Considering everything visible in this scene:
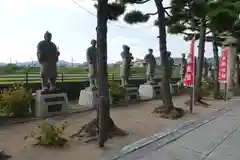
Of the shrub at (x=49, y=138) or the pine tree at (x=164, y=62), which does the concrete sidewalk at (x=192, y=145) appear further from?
the pine tree at (x=164, y=62)

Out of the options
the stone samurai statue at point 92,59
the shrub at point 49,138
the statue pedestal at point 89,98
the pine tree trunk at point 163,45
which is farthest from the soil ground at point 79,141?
the stone samurai statue at point 92,59

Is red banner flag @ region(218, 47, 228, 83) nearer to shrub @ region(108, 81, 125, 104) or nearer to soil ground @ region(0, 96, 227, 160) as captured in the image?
soil ground @ region(0, 96, 227, 160)

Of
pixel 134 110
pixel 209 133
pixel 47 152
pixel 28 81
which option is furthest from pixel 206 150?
pixel 28 81

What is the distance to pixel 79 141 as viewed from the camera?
5238 millimetres

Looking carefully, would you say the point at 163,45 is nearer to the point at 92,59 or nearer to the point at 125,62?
the point at 92,59

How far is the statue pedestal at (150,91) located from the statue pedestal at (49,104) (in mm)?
6160

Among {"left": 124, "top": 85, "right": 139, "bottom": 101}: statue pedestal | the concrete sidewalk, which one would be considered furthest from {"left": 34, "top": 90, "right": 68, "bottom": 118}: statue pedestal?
{"left": 124, "top": 85, "right": 139, "bottom": 101}: statue pedestal

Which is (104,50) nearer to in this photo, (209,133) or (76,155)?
(76,155)

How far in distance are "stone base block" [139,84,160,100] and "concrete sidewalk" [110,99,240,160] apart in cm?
650

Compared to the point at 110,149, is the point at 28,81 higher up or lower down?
higher up

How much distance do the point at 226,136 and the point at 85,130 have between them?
299cm

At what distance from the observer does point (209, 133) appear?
20.7ft

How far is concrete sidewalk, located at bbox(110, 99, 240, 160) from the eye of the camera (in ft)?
15.2

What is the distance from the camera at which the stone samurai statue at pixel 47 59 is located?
305 inches
